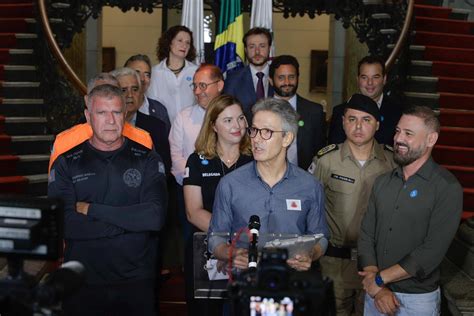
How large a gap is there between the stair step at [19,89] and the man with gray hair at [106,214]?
3703 mm

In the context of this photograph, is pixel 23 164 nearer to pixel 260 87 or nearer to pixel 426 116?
pixel 260 87

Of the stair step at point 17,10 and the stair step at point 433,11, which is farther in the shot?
the stair step at point 433,11

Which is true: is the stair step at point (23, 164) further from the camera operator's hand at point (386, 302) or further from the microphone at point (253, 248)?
the microphone at point (253, 248)

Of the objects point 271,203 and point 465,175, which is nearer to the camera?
point 271,203

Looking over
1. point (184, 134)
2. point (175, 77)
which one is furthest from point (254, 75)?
point (184, 134)

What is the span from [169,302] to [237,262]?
1.96m

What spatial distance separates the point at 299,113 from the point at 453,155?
2353mm

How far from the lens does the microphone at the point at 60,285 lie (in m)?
2.04

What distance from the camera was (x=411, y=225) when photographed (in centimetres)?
338

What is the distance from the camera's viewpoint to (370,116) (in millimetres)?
3795

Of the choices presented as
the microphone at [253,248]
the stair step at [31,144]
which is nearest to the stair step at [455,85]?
the stair step at [31,144]

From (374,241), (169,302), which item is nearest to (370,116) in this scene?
(374,241)

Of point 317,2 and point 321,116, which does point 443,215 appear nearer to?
point 321,116

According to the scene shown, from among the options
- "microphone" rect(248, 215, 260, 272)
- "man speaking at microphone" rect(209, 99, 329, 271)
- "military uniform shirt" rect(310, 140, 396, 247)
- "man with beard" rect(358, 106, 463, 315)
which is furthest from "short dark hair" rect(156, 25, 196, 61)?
"microphone" rect(248, 215, 260, 272)
